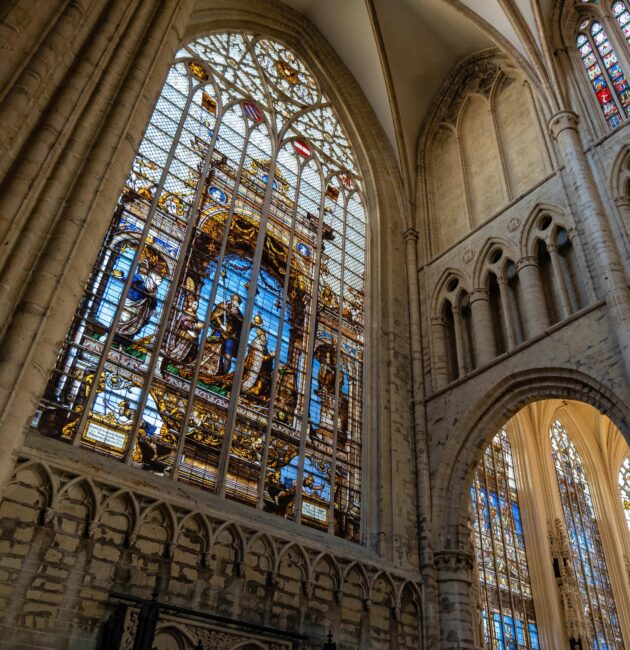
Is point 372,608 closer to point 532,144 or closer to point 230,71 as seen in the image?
point 532,144

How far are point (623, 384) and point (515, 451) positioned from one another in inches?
344

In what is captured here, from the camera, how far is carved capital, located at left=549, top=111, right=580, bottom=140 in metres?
11.3

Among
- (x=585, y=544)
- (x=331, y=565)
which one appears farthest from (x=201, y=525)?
(x=585, y=544)

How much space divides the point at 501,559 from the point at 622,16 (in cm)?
1116

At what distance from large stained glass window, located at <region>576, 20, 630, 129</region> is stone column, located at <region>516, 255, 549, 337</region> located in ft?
9.35

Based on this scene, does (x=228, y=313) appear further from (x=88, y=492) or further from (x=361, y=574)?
(x=361, y=574)

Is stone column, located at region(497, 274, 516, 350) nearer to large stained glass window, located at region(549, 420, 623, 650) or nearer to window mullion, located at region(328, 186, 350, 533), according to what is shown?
window mullion, located at region(328, 186, 350, 533)

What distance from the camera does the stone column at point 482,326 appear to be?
36.1 ft

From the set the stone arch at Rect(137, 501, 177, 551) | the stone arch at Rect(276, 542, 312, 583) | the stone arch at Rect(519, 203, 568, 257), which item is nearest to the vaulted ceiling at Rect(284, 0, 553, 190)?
the stone arch at Rect(519, 203, 568, 257)

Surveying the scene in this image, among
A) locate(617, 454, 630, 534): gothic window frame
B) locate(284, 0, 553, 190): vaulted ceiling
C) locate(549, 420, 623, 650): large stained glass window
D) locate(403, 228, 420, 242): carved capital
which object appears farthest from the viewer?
locate(617, 454, 630, 534): gothic window frame

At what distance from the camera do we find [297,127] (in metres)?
14.0

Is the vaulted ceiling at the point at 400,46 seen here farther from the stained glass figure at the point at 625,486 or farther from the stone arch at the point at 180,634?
the stained glass figure at the point at 625,486

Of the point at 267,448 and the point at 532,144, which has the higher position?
the point at 532,144

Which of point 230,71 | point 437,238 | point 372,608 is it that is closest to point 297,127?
point 230,71
